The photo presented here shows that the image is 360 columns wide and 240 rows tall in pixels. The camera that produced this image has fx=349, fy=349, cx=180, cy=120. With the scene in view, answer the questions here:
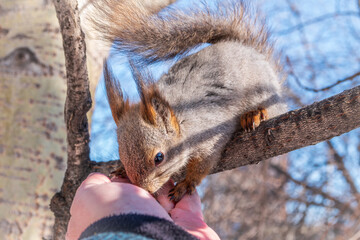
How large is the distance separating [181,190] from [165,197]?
70 millimetres

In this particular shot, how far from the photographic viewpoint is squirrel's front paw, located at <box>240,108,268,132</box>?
4.91 feet

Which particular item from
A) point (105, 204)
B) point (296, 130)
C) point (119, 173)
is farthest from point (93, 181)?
point (296, 130)

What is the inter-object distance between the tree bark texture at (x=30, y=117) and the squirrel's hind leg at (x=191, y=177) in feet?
1.77

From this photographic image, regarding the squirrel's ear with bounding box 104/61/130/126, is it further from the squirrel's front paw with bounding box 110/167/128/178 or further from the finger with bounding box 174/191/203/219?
the finger with bounding box 174/191/203/219

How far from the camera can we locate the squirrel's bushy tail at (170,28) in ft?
4.91

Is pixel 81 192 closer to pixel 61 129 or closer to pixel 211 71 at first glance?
pixel 61 129

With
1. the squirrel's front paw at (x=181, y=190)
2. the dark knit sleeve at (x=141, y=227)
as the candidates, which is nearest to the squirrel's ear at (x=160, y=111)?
the squirrel's front paw at (x=181, y=190)

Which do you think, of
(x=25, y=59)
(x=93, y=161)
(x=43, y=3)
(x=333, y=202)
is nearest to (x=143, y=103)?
(x=93, y=161)

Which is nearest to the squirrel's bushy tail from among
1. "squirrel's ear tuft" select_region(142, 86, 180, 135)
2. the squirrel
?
the squirrel

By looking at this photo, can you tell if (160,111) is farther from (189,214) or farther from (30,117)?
(30,117)

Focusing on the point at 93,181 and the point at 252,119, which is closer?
the point at 93,181

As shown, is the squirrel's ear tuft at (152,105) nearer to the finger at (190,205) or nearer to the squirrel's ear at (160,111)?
the squirrel's ear at (160,111)

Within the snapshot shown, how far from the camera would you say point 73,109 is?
1.42 meters

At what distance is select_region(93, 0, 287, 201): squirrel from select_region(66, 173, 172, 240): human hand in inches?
13.0
